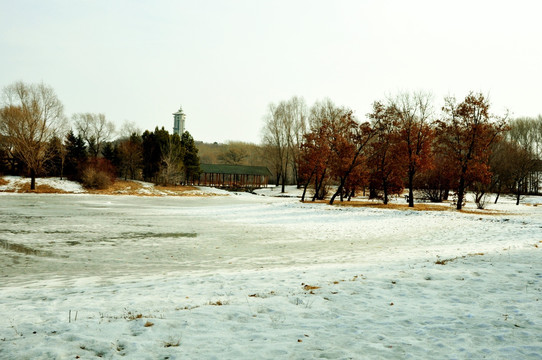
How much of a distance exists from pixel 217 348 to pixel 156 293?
3225 millimetres

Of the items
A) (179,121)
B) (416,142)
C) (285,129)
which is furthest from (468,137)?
(179,121)

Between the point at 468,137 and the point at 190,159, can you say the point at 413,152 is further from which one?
the point at 190,159

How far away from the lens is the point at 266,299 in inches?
262

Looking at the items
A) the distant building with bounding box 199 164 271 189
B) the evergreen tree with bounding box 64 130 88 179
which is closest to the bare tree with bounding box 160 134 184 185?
the evergreen tree with bounding box 64 130 88 179

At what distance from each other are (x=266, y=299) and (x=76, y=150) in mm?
62940

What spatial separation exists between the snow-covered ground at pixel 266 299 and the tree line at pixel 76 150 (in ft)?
132

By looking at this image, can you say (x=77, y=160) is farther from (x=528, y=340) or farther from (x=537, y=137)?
(x=537, y=137)

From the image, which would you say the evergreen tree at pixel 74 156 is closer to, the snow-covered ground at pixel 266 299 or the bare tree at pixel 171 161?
the bare tree at pixel 171 161

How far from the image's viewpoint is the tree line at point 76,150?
47469 millimetres

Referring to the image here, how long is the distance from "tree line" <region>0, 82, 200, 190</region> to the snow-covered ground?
40.2 m

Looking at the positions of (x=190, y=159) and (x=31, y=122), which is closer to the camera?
(x=31, y=122)

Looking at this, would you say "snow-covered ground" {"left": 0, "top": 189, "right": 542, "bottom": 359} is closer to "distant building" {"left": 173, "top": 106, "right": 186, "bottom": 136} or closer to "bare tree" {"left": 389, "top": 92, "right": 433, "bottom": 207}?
"bare tree" {"left": 389, "top": 92, "right": 433, "bottom": 207}

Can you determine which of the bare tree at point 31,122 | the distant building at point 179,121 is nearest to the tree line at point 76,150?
the bare tree at point 31,122

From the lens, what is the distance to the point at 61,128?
169 feet
